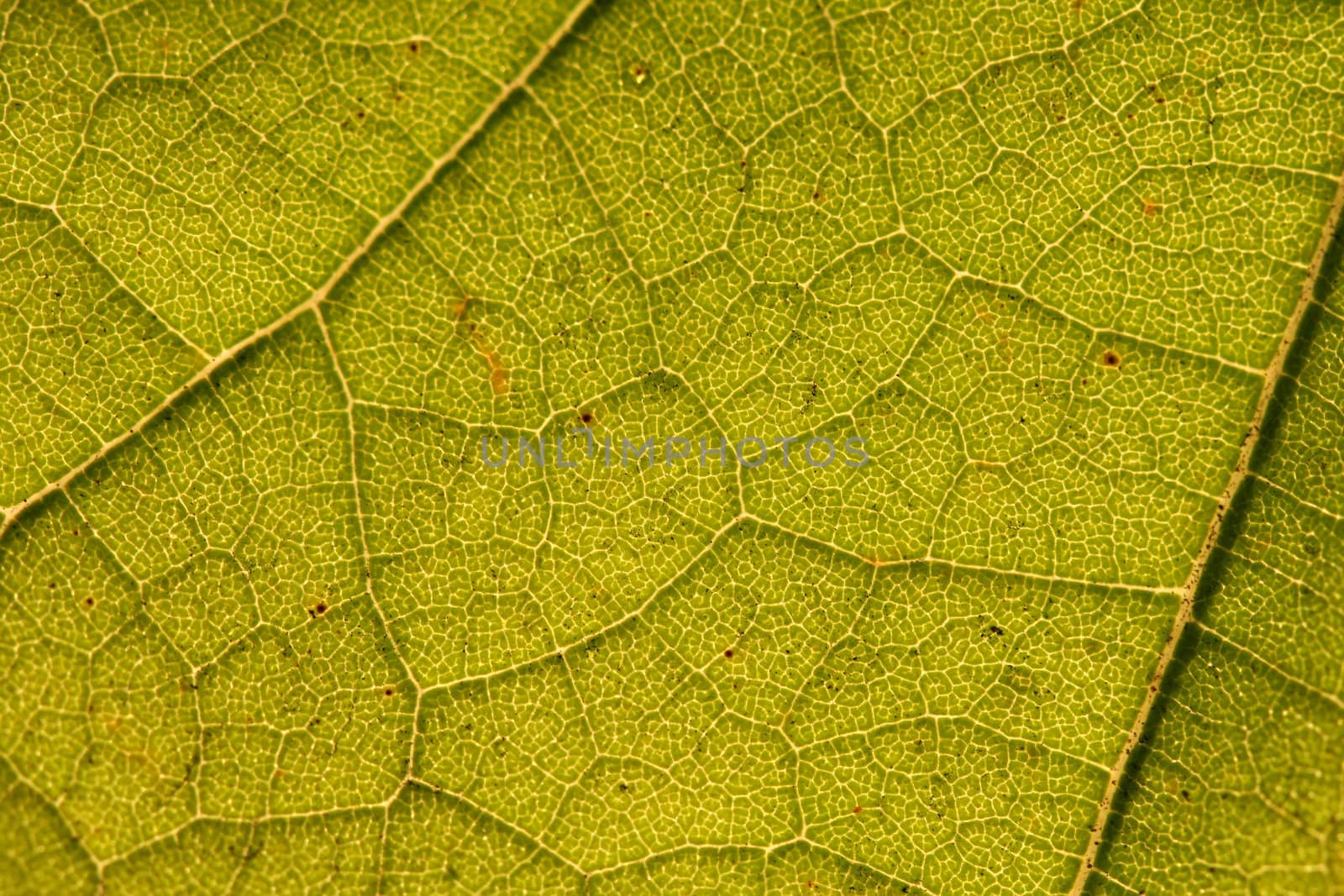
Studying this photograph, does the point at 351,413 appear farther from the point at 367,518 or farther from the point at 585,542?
the point at 585,542

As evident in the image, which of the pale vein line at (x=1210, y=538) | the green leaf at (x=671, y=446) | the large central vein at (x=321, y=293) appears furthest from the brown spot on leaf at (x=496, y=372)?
the pale vein line at (x=1210, y=538)

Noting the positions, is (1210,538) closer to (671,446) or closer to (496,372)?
(671,446)

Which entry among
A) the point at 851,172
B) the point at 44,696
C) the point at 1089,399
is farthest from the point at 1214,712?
the point at 44,696

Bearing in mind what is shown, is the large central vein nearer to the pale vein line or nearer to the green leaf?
the green leaf

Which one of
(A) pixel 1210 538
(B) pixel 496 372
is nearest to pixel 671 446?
(B) pixel 496 372

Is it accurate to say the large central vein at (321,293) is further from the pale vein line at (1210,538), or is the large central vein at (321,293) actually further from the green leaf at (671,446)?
the pale vein line at (1210,538)

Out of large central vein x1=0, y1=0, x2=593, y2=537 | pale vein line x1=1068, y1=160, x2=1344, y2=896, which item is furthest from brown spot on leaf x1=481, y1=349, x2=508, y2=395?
pale vein line x1=1068, y1=160, x2=1344, y2=896
